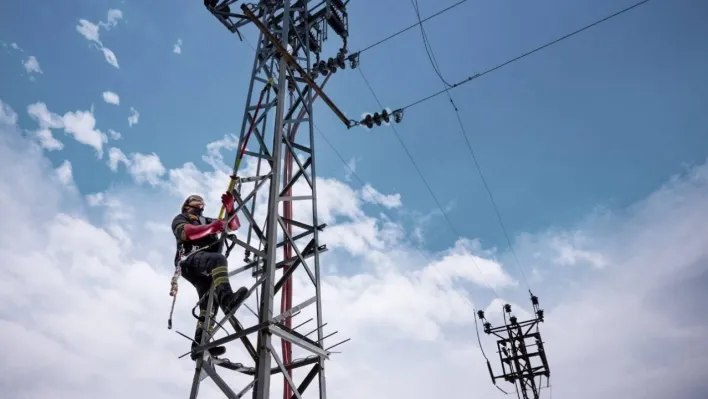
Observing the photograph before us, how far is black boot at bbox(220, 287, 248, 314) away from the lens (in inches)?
211

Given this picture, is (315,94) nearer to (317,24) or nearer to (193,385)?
(317,24)

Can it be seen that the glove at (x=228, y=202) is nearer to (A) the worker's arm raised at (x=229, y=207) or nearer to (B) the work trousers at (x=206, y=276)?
(A) the worker's arm raised at (x=229, y=207)

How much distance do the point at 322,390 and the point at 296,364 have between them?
51 cm

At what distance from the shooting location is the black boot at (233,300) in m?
5.36

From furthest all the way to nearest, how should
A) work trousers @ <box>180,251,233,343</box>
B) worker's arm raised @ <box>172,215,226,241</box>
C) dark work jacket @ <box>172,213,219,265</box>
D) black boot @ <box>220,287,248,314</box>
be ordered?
dark work jacket @ <box>172,213,219,265</box>
worker's arm raised @ <box>172,215,226,241</box>
work trousers @ <box>180,251,233,343</box>
black boot @ <box>220,287,248,314</box>

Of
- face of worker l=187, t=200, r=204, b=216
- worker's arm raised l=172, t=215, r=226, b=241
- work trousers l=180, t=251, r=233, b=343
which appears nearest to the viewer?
work trousers l=180, t=251, r=233, b=343

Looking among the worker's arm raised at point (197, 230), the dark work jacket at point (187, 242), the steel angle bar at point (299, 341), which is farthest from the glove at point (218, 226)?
the steel angle bar at point (299, 341)

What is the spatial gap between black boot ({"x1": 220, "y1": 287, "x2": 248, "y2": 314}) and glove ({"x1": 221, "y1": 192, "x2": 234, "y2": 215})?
1171 mm

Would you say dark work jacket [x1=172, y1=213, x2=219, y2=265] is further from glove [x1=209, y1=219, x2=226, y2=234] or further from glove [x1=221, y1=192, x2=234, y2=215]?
glove [x1=221, y1=192, x2=234, y2=215]

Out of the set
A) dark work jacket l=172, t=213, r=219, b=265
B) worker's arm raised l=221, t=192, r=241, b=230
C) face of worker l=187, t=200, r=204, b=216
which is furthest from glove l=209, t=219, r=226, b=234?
face of worker l=187, t=200, r=204, b=216

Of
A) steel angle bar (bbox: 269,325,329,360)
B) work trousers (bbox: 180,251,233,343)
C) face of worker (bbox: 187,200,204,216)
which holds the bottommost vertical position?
steel angle bar (bbox: 269,325,329,360)

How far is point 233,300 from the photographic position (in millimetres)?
5414

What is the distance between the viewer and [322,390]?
5.55 metres

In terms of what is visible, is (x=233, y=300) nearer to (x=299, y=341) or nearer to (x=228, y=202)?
(x=299, y=341)
